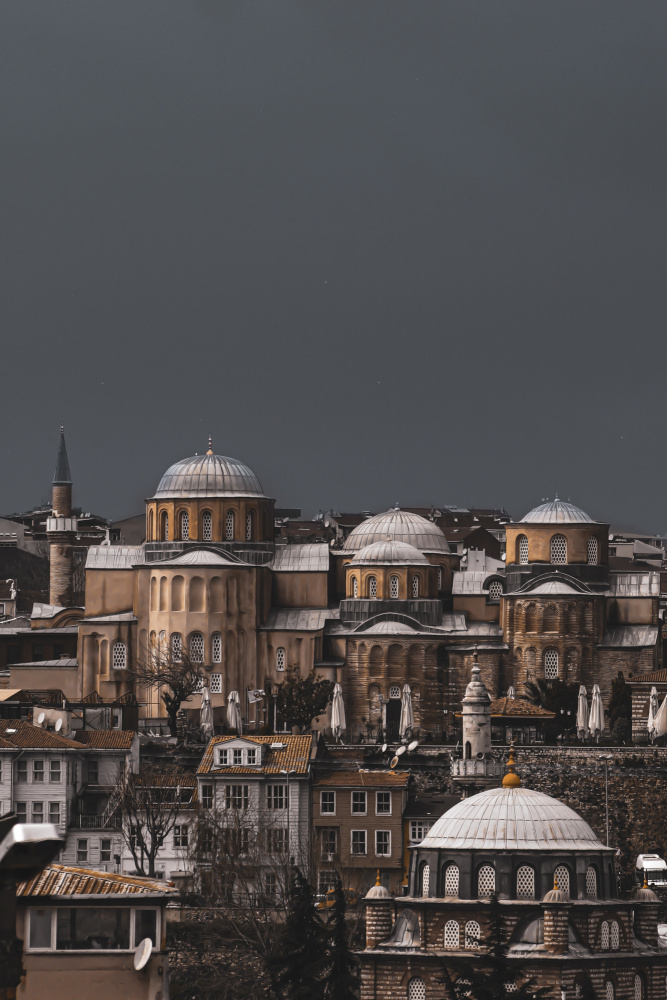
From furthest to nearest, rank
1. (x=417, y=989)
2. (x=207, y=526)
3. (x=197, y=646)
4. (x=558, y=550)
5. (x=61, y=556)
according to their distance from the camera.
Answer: (x=61, y=556) → (x=207, y=526) → (x=558, y=550) → (x=197, y=646) → (x=417, y=989)

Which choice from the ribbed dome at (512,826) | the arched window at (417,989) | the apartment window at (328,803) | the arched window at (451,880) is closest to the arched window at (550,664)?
the apartment window at (328,803)

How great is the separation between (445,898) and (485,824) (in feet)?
6.76

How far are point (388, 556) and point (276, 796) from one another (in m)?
21.6

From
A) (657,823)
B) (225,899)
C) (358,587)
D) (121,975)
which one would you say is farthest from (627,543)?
(121,975)

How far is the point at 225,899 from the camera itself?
4425 cm

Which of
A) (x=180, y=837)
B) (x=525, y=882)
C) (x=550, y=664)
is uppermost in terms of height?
(x=550, y=664)

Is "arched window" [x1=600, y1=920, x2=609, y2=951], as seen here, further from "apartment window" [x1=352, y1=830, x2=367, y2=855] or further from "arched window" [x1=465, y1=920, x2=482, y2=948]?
"apartment window" [x1=352, y1=830, x2=367, y2=855]

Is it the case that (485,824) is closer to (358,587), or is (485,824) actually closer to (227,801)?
(227,801)

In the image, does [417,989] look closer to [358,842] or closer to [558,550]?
[358,842]

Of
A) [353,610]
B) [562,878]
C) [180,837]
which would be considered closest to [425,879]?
[562,878]

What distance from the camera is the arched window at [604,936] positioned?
35156mm

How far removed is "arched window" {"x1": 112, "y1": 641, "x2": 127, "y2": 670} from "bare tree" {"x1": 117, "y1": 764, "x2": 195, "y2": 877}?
17.5m

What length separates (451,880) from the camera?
3706 cm

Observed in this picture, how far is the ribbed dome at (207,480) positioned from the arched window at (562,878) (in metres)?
36.7
